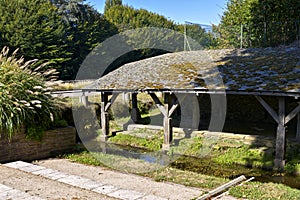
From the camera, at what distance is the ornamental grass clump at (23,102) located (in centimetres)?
725

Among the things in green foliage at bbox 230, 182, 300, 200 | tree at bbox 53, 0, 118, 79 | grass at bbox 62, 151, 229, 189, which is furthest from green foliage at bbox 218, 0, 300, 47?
tree at bbox 53, 0, 118, 79

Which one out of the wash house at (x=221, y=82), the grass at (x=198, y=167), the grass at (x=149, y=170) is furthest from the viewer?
the wash house at (x=221, y=82)

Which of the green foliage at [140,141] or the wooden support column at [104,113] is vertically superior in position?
the wooden support column at [104,113]

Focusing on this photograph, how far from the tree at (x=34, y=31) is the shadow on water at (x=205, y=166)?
17.4 m

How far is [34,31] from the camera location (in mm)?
26703

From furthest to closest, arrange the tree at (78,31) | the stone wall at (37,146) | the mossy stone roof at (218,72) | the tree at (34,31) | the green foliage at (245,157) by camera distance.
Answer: the tree at (78,31)
the tree at (34,31)
the green foliage at (245,157)
the mossy stone roof at (218,72)
the stone wall at (37,146)

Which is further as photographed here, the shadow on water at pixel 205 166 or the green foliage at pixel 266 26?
the green foliage at pixel 266 26

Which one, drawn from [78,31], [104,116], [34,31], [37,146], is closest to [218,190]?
[37,146]

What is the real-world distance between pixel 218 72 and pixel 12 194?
6.72 metres

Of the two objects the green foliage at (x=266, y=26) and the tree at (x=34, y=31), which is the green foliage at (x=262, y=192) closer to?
the green foliage at (x=266, y=26)

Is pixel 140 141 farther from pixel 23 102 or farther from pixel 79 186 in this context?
pixel 79 186

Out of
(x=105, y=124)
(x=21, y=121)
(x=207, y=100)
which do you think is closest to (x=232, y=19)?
(x=207, y=100)

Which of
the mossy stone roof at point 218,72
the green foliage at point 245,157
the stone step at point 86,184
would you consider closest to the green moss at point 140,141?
the mossy stone roof at point 218,72

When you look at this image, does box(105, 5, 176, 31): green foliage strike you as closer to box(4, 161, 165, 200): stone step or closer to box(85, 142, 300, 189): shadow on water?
box(85, 142, 300, 189): shadow on water
